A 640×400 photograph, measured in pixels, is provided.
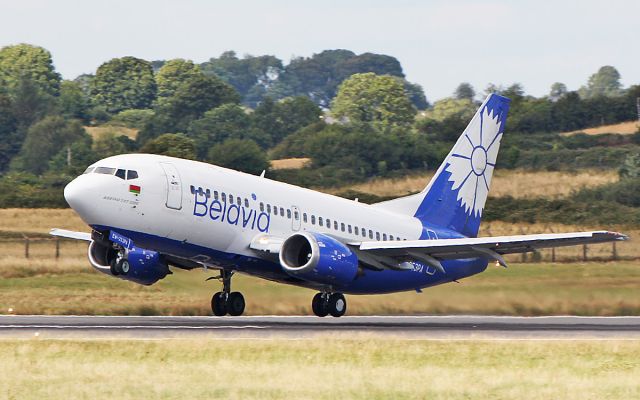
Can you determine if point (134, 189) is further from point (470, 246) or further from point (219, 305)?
point (470, 246)

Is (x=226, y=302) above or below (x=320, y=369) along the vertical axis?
above

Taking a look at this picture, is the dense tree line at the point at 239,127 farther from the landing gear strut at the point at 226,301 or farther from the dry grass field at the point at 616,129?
the landing gear strut at the point at 226,301

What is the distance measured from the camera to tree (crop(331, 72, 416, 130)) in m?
164

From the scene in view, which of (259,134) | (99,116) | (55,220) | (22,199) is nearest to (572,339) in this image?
(55,220)

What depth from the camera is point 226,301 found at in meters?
39.7

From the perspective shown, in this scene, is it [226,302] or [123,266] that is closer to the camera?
[123,266]

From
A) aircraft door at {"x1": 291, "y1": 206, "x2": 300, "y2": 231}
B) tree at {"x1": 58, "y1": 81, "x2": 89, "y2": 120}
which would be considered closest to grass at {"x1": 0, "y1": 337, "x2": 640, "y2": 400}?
aircraft door at {"x1": 291, "y1": 206, "x2": 300, "y2": 231}

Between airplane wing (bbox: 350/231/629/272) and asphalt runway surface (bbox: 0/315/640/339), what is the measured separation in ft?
6.23

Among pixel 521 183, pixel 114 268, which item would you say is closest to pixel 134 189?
pixel 114 268

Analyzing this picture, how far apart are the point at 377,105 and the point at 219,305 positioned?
13492 cm

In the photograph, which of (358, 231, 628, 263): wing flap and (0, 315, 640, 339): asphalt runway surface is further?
(358, 231, 628, 263): wing flap

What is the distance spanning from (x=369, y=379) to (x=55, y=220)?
4881 centimetres

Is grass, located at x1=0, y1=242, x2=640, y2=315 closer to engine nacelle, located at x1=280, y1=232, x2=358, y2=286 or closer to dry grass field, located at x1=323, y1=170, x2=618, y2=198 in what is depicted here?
engine nacelle, located at x1=280, y1=232, x2=358, y2=286

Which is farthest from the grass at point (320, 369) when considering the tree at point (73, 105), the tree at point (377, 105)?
the tree at point (73, 105)
